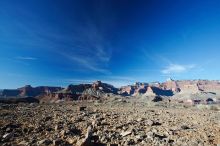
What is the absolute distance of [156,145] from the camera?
8.78 meters

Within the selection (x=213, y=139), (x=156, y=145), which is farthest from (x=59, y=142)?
(x=213, y=139)

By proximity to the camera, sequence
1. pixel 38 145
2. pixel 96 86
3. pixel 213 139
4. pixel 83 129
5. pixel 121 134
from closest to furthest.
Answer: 1. pixel 38 145
2. pixel 213 139
3. pixel 121 134
4. pixel 83 129
5. pixel 96 86

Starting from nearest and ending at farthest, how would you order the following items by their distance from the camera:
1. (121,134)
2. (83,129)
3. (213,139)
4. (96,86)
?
(213,139) → (121,134) → (83,129) → (96,86)

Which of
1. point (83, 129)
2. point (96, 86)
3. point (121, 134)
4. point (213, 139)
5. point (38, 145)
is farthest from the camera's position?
point (96, 86)

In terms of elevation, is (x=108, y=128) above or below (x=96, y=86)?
below

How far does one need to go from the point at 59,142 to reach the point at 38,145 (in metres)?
0.82

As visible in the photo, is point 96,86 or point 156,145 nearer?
point 156,145

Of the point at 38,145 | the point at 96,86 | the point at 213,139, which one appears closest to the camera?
the point at 38,145

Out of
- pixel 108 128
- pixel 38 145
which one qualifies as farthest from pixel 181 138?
pixel 38 145

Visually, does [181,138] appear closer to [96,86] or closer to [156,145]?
[156,145]

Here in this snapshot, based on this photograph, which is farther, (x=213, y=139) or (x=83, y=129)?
(x=83, y=129)

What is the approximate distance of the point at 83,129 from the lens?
11.5m

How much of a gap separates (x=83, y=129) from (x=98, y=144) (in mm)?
2832

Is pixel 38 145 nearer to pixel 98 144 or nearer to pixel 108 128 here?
pixel 98 144
